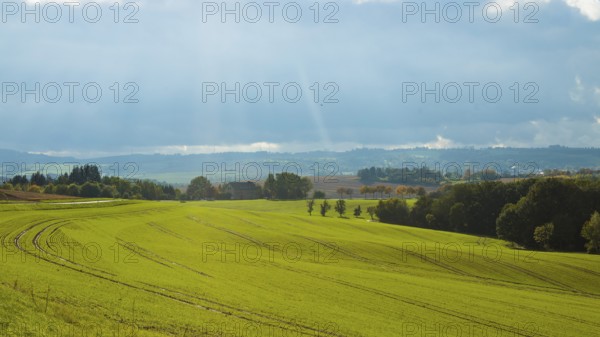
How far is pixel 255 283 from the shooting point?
41812 millimetres

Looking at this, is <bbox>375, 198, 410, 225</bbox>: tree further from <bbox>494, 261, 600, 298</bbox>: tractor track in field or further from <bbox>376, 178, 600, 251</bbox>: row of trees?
<bbox>494, 261, 600, 298</bbox>: tractor track in field

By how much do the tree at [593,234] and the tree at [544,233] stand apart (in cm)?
519

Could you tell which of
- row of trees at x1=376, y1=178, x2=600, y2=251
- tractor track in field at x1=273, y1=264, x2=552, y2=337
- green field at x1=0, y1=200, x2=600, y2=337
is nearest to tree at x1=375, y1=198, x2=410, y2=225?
row of trees at x1=376, y1=178, x2=600, y2=251

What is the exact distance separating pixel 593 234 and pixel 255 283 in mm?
66974

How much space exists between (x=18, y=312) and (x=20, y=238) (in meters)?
25.2

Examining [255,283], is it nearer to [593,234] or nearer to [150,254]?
[150,254]

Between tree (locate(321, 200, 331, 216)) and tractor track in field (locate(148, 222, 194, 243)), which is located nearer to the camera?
tractor track in field (locate(148, 222, 194, 243))

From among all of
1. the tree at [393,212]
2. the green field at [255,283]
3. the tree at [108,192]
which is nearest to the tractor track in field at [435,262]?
the green field at [255,283]

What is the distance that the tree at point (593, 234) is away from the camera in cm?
8319

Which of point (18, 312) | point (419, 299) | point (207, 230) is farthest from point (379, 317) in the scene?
point (207, 230)

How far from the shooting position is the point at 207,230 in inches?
2874

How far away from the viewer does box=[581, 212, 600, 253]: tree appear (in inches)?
3275

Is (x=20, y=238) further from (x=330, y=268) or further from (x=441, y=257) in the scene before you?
(x=441, y=257)

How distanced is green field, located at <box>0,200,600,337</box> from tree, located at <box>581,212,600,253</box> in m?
14.3
